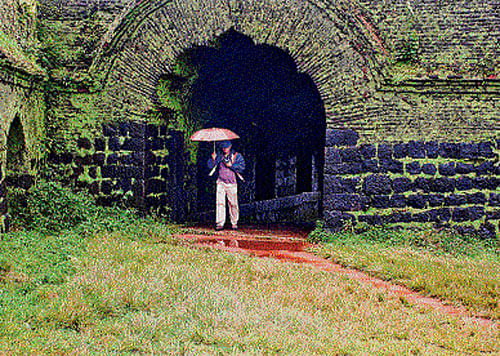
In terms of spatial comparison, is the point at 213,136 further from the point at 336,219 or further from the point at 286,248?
the point at 336,219

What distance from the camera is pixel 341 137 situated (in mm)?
10195

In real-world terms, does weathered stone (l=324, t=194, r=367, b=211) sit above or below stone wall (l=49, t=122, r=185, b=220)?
below

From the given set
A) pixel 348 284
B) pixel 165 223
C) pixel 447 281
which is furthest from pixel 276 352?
pixel 165 223

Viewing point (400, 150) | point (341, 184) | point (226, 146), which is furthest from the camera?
point (226, 146)

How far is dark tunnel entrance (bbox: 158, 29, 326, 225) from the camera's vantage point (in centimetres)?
1354

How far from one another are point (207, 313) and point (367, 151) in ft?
17.5

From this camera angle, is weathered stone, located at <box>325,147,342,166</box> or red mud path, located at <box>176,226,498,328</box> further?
weathered stone, located at <box>325,147,342,166</box>

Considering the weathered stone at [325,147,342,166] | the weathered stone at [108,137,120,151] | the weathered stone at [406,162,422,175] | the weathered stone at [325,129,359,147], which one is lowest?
the weathered stone at [406,162,422,175]

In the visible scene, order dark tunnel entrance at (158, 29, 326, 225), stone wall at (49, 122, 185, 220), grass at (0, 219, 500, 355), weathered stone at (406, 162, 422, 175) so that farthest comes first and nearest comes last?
dark tunnel entrance at (158, 29, 326, 225), stone wall at (49, 122, 185, 220), weathered stone at (406, 162, 422, 175), grass at (0, 219, 500, 355)

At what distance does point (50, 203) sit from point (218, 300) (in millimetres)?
4785

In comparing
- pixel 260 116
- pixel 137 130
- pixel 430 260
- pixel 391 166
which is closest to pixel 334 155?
pixel 391 166

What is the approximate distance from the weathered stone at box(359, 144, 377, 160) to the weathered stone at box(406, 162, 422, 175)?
25.1 inches

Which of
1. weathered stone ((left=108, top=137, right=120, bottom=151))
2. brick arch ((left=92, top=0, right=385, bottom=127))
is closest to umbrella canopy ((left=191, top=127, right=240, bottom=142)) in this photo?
brick arch ((left=92, top=0, right=385, bottom=127))

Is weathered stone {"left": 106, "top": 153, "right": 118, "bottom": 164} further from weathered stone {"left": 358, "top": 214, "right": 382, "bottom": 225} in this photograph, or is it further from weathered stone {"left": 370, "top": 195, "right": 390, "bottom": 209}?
weathered stone {"left": 370, "top": 195, "right": 390, "bottom": 209}
